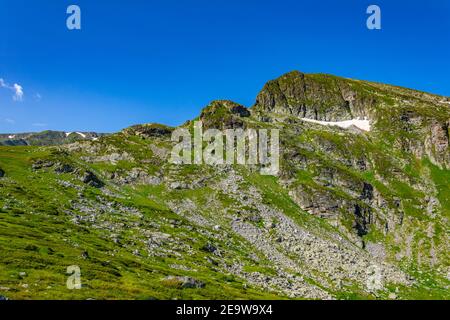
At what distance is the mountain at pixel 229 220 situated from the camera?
70.1 m

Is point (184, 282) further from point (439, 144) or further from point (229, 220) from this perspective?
point (439, 144)

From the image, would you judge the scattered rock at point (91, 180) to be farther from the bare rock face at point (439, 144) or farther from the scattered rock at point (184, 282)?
the bare rock face at point (439, 144)

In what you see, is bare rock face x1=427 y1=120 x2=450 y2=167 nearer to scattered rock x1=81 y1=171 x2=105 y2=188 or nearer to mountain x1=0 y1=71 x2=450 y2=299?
mountain x1=0 y1=71 x2=450 y2=299

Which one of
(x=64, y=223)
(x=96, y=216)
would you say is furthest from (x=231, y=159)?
(x=64, y=223)

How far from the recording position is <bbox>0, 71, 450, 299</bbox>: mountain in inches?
2758

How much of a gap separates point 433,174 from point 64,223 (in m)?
155

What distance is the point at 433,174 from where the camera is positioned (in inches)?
7032

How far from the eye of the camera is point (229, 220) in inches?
5084

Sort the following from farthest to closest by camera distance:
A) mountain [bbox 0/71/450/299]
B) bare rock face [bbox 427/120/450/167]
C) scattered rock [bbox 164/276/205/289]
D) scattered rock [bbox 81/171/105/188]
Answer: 1. bare rock face [bbox 427/120/450/167]
2. scattered rock [bbox 81/171/105/188]
3. mountain [bbox 0/71/450/299]
4. scattered rock [bbox 164/276/205/289]

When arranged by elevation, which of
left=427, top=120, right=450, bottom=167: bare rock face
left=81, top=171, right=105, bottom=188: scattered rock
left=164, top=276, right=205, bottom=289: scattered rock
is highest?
left=427, top=120, right=450, bottom=167: bare rock face

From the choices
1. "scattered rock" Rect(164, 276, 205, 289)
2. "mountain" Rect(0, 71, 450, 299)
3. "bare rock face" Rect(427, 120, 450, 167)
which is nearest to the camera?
"scattered rock" Rect(164, 276, 205, 289)

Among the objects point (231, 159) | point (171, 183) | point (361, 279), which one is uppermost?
point (231, 159)

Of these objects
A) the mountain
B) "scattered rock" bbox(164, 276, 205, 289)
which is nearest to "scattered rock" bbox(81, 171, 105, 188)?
the mountain
